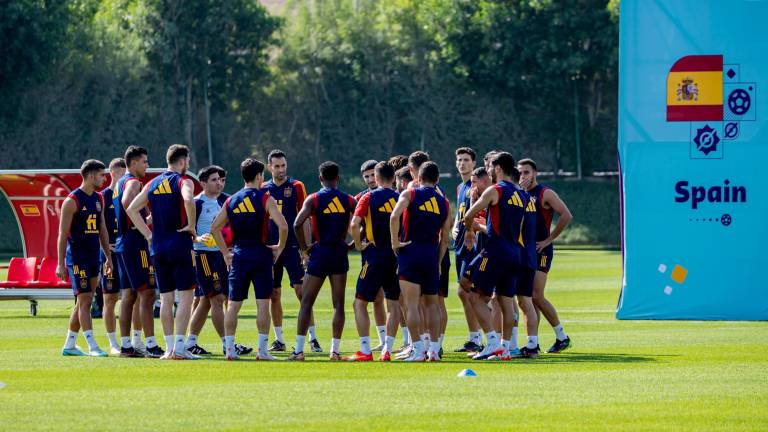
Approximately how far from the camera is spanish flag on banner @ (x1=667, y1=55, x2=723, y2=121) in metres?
21.1

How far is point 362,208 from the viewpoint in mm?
16516

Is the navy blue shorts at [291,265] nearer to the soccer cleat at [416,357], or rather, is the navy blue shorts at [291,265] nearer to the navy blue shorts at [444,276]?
the navy blue shorts at [444,276]

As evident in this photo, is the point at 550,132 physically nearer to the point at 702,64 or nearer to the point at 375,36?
the point at 375,36

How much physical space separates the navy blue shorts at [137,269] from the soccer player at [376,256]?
2399 mm

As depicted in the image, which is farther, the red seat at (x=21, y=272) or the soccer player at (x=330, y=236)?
the red seat at (x=21, y=272)

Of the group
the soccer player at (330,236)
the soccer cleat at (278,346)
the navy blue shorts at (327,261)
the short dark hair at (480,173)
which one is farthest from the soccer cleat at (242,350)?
the short dark hair at (480,173)

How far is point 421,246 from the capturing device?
643 inches

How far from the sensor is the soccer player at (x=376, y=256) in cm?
1658

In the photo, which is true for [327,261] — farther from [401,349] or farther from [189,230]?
[401,349]

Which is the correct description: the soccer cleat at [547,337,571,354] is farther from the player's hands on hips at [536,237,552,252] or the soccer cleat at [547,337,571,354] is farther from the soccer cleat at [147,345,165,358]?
the soccer cleat at [147,345,165,358]

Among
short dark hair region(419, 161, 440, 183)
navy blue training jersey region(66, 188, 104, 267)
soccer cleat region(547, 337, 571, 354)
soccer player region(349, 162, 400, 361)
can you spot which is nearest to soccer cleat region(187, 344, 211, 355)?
navy blue training jersey region(66, 188, 104, 267)

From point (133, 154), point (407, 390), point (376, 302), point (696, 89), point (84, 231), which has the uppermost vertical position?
point (696, 89)

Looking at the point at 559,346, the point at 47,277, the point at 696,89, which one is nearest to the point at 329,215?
the point at 559,346

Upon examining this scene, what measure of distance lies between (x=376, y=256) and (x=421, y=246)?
617mm
